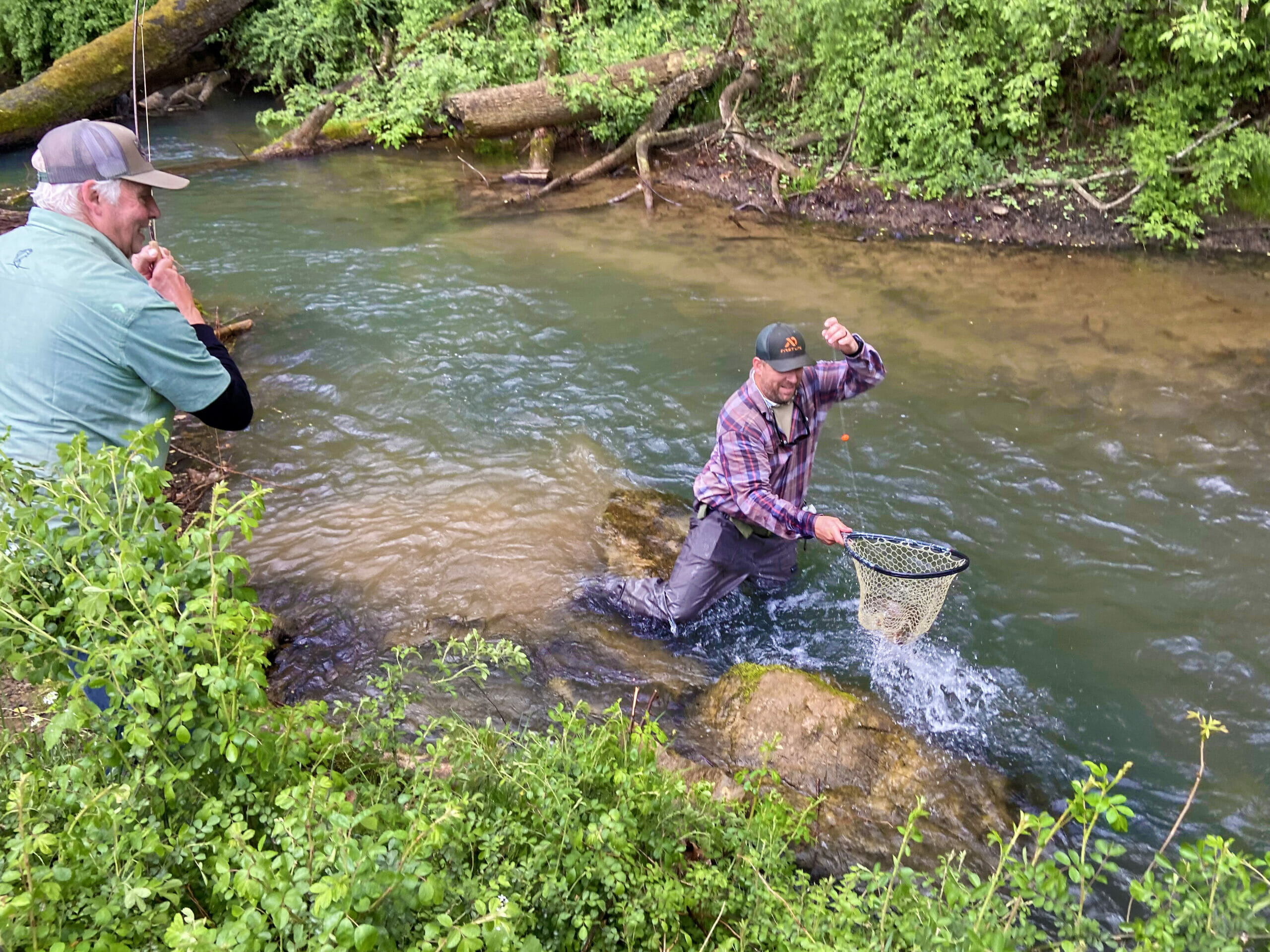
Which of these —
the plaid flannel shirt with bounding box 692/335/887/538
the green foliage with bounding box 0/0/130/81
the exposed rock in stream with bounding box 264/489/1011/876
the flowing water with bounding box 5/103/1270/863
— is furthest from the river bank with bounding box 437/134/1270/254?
the green foliage with bounding box 0/0/130/81

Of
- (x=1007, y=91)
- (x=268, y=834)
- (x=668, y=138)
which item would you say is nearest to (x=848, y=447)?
(x=268, y=834)

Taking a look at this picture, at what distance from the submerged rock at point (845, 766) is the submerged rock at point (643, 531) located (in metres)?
1.32

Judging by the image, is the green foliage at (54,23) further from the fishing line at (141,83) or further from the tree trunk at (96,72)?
the tree trunk at (96,72)

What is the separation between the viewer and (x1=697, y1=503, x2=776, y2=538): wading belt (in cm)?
528

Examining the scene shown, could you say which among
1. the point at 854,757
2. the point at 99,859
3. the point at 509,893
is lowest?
the point at 854,757

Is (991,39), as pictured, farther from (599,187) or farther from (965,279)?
(599,187)

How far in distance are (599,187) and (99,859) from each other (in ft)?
44.8

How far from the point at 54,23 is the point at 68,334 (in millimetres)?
23038

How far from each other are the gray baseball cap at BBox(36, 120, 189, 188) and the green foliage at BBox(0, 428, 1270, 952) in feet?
4.45

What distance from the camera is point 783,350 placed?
4.66 metres

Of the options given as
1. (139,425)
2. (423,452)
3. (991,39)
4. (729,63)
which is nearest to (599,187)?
(729,63)

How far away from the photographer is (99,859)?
6.56ft

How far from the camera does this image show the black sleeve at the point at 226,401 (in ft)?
11.2

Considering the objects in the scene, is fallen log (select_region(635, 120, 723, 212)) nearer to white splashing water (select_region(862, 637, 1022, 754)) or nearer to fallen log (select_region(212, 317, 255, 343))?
fallen log (select_region(212, 317, 255, 343))
